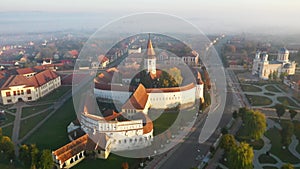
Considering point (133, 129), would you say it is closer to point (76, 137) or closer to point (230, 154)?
point (76, 137)

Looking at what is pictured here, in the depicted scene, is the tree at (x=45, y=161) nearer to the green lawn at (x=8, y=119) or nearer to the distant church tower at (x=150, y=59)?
the green lawn at (x=8, y=119)

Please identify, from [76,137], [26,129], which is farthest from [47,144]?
[26,129]

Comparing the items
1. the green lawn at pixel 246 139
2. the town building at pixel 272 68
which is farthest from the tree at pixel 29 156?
the town building at pixel 272 68

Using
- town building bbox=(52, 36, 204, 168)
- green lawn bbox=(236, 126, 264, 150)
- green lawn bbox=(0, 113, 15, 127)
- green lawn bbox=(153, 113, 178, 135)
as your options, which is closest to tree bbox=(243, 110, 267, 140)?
green lawn bbox=(236, 126, 264, 150)

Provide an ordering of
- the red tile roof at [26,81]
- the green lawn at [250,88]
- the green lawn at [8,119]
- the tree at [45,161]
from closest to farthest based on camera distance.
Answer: the tree at [45,161] < the green lawn at [8,119] < the red tile roof at [26,81] < the green lawn at [250,88]

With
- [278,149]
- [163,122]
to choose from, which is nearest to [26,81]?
[163,122]

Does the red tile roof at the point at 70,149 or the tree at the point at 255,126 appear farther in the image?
the tree at the point at 255,126

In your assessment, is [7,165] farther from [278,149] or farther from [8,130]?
[278,149]
